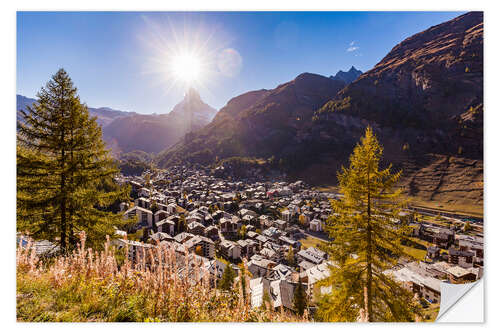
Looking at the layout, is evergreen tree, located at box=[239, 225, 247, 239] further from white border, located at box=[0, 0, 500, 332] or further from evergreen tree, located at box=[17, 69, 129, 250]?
white border, located at box=[0, 0, 500, 332]

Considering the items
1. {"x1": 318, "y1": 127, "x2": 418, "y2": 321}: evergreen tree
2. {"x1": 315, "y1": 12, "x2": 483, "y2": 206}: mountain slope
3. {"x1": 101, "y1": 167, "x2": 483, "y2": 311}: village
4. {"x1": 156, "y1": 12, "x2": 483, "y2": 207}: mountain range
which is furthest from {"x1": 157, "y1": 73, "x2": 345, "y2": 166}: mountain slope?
{"x1": 318, "y1": 127, "x2": 418, "y2": 321}: evergreen tree

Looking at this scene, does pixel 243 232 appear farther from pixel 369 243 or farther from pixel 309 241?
pixel 369 243

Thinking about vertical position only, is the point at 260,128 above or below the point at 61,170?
above

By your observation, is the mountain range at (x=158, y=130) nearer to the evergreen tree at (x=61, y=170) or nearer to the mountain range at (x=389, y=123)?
the mountain range at (x=389, y=123)
